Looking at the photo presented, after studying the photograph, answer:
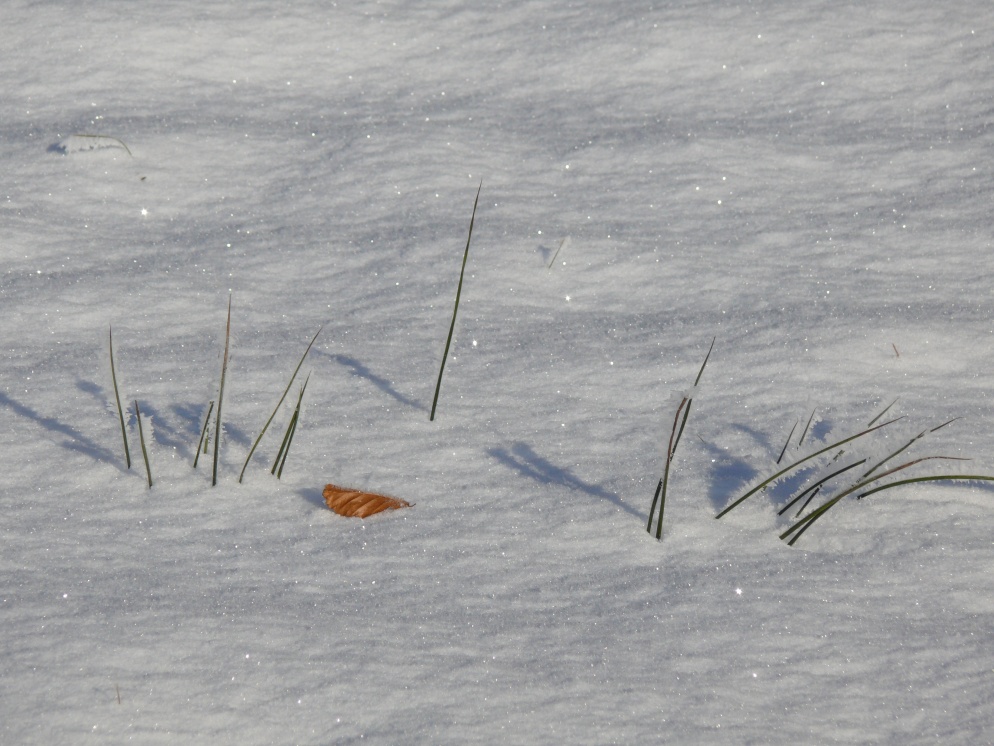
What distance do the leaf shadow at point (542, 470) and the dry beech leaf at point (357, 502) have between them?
0.20 m

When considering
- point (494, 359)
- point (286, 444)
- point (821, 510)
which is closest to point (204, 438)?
point (286, 444)

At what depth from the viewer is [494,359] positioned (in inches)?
69.8

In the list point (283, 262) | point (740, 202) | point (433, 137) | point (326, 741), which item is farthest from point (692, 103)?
point (326, 741)

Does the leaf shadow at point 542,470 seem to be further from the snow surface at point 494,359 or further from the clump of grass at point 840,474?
the clump of grass at point 840,474

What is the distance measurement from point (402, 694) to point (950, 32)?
2423 mm

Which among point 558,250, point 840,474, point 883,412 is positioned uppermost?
point 558,250

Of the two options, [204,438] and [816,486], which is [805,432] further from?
[204,438]

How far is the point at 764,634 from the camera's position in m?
1.28

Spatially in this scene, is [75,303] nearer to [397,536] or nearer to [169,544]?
[169,544]

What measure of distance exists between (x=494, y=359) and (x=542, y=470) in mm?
309

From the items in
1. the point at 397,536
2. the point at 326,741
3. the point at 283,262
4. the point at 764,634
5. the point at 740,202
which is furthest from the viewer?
the point at 740,202

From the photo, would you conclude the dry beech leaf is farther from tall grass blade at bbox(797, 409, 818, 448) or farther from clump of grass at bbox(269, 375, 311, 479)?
tall grass blade at bbox(797, 409, 818, 448)

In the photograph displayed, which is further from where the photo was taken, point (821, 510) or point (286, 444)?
point (286, 444)

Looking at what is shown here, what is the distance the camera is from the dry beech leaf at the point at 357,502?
1.44m
